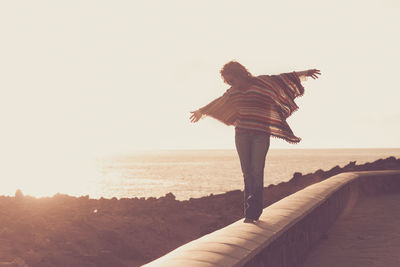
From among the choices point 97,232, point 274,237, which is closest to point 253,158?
point 274,237

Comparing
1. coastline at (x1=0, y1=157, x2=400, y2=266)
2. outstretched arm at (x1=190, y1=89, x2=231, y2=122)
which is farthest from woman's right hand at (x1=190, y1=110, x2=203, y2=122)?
coastline at (x1=0, y1=157, x2=400, y2=266)

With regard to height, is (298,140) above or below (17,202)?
above

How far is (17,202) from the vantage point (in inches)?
581

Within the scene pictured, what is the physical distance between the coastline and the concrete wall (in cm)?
302

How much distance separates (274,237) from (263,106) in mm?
1713

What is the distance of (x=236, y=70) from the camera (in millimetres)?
6461

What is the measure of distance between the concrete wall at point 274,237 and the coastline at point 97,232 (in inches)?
119

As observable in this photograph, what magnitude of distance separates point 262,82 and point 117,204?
1142 cm

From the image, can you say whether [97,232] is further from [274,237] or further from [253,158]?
[274,237]

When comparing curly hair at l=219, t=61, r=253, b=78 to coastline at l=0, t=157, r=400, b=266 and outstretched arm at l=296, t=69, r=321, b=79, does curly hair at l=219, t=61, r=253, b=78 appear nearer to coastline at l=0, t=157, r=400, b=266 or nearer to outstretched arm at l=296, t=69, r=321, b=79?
outstretched arm at l=296, t=69, r=321, b=79

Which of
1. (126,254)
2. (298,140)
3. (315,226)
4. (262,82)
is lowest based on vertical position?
(126,254)

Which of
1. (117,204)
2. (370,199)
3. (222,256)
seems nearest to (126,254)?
(222,256)

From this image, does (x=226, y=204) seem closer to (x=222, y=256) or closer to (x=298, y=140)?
(x=298, y=140)

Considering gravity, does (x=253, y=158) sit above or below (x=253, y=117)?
below
